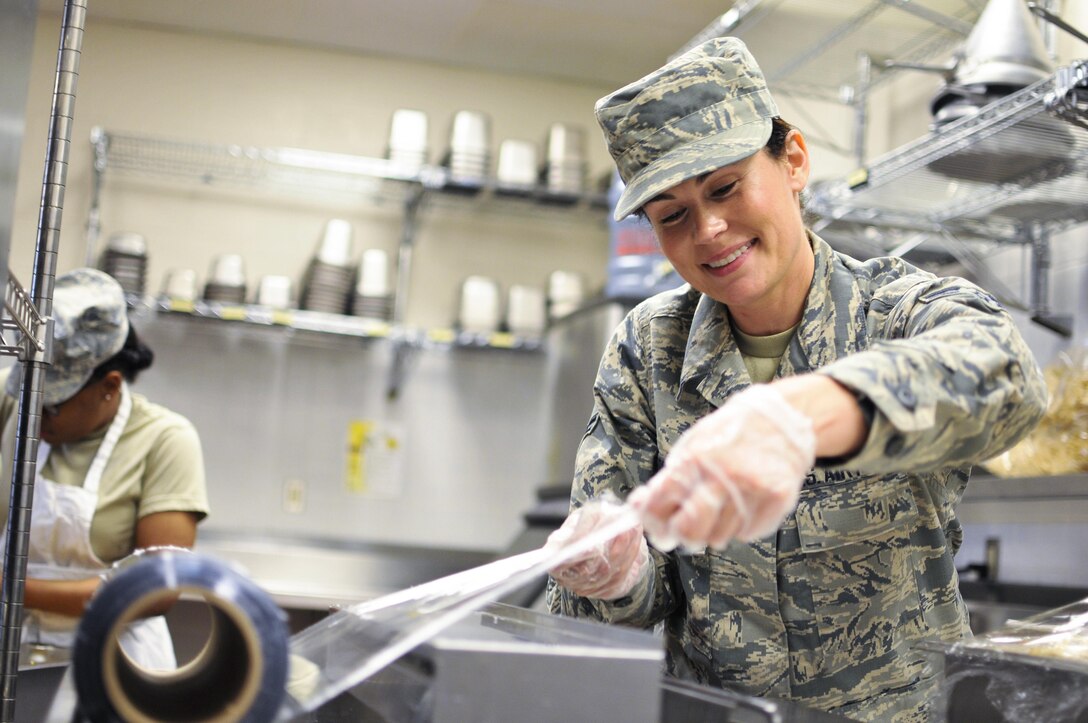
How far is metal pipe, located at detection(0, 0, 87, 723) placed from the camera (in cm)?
98

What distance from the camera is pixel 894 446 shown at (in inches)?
32.8

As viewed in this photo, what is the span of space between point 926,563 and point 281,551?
3.07m

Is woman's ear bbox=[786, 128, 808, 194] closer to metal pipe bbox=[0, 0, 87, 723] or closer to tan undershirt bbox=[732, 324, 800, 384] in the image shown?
tan undershirt bbox=[732, 324, 800, 384]

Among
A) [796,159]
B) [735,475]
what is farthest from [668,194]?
[735,475]

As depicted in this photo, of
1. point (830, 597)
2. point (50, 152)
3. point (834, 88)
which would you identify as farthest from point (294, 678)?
point (834, 88)

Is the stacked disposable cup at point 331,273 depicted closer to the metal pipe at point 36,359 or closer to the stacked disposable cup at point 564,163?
Answer: the stacked disposable cup at point 564,163

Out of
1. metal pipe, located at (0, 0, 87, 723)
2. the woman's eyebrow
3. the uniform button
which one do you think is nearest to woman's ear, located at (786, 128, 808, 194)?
the woman's eyebrow

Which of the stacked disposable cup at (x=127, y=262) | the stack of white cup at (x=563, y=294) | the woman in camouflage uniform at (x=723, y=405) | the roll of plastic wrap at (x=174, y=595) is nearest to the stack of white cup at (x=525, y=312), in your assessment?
the stack of white cup at (x=563, y=294)

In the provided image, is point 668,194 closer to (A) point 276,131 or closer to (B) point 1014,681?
(B) point 1014,681

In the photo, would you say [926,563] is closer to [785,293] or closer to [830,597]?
[830,597]

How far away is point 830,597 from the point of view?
1.23 metres

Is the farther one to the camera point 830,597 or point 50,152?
point 830,597

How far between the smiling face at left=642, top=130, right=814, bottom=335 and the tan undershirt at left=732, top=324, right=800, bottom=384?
0.06m

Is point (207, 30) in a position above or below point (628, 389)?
above
